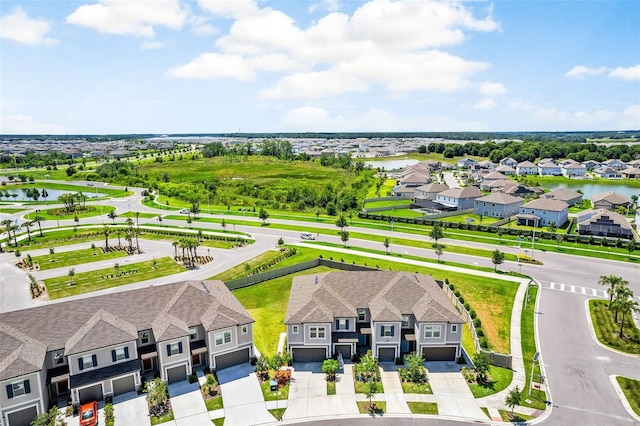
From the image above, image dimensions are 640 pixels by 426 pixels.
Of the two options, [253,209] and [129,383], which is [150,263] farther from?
[253,209]

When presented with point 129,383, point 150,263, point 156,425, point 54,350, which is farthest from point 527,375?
point 150,263

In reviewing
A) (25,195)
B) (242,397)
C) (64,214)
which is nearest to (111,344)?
(242,397)

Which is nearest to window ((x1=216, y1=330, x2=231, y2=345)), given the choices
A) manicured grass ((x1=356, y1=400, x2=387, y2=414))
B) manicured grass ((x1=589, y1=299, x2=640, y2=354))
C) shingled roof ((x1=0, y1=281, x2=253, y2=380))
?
shingled roof ((x1=0, y1=281, x2=253, y2=380))

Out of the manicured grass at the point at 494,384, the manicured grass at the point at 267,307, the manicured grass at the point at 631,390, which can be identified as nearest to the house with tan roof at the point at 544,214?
the manicured grass at the point at 267,307

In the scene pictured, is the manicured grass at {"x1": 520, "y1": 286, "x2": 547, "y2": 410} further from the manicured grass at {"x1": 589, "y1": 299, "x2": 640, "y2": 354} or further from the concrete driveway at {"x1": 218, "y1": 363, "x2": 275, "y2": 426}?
the concrete driveway at {"x1": 218, "y1": 363, "x2": 275, "y2": 426}

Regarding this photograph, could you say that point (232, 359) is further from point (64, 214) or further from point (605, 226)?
point (64, 214)

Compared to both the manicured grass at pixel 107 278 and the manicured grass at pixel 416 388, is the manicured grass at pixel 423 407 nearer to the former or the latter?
the manicured grass at pixel 416 388
